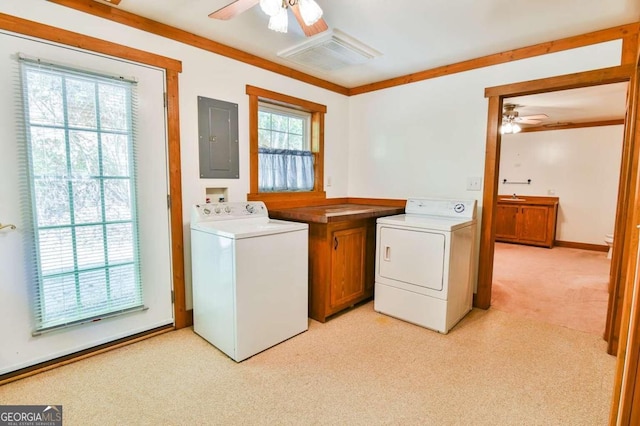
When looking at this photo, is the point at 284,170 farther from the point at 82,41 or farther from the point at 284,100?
the point at 82,41

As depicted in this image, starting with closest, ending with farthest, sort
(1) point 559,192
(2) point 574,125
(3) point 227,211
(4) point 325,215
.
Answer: (4) point 325,215 → (3) point 227,211 → (2) point 574,125 → (1) point 559,192

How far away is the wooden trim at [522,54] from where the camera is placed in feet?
7.74

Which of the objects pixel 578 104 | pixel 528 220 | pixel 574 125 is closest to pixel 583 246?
pixel 528 220

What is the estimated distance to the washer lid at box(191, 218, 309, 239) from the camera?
2.15 meters

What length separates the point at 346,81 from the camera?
3.73 m

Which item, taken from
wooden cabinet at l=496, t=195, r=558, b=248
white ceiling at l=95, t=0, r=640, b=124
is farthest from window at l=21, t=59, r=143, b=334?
wooden cabinet at l=496, t=195, r=558, b=248

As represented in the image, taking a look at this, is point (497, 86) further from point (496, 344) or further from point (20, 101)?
point (20, 101)

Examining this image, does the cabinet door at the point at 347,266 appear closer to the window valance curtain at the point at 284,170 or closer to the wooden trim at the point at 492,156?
the window valance curtain at the point at 284,170

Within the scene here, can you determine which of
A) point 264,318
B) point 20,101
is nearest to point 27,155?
point 20,101

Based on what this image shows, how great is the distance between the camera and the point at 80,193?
210 centimetres

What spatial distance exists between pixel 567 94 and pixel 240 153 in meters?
4.18

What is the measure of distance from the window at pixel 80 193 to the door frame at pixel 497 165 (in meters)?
3.04

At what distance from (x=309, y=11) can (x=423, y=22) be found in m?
1.09

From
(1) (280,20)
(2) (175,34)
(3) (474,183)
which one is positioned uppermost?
(2) (175,34)
